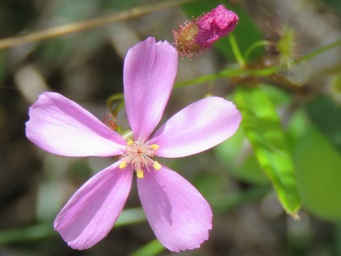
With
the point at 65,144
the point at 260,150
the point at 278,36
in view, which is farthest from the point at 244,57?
the point at 65,144

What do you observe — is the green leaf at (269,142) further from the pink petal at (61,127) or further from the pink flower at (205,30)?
the pink petal at (61,127)

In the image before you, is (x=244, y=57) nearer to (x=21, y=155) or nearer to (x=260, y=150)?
(x=260, y=150)

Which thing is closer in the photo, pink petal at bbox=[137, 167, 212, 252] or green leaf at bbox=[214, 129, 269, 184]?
pink petal at bbox=[137, 167, 212, 252]

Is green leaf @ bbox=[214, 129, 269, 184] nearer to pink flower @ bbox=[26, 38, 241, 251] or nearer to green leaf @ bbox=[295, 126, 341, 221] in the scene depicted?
green leaf @ bbox=[295, 126, 341, 221]

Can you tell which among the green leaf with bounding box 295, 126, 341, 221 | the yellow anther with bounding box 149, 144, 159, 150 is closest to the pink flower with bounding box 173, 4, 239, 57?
the yellow anther with bounding box 149, 144, 159, 150

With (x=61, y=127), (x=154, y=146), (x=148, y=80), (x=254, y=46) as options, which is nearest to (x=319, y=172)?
(x=254, y=46)

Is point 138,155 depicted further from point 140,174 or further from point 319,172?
point 319,172

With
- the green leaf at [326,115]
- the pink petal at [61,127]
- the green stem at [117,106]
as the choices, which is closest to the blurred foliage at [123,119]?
the green leaf at [326,115]
